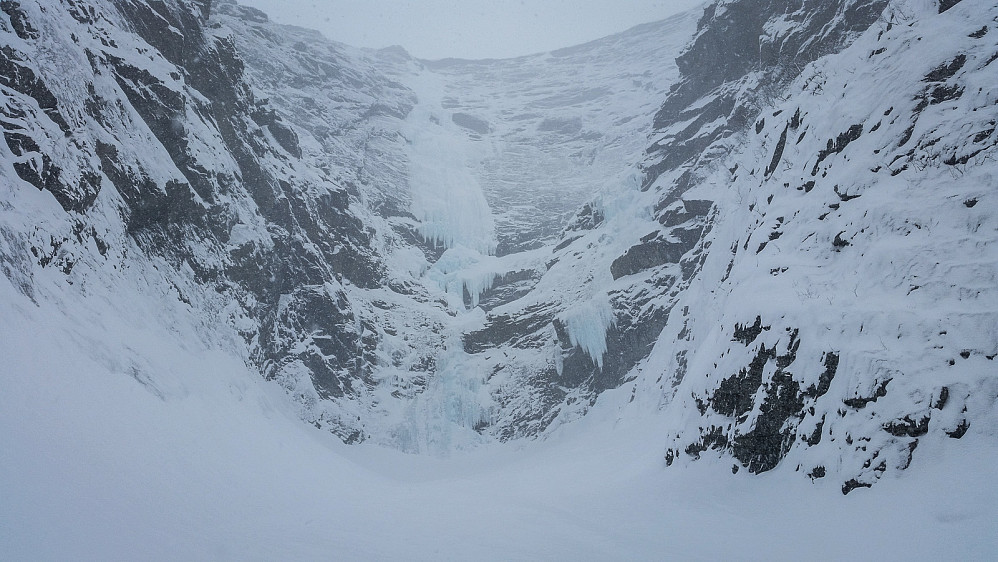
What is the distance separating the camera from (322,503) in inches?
436

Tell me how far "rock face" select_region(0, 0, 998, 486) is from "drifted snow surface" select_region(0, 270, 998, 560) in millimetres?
573

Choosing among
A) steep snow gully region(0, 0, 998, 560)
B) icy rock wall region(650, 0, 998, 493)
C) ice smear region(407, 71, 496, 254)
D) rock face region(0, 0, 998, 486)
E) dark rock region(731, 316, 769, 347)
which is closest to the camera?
icy rock wall region(650, 0, 998, 493)

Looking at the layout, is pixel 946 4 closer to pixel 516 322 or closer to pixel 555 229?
pixel 516 322

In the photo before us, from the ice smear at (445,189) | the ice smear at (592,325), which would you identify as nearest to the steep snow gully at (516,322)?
the ice smear at (592,325)

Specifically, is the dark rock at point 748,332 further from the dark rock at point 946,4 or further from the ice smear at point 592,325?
the ice smear at point 592,325

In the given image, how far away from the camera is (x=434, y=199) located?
56.4 metres

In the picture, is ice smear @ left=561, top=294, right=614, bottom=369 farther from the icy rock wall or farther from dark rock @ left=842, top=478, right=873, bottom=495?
dark rock @ left=842, top=478, right=873, bottom=495

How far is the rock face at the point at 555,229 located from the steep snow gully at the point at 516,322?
8 centimetres

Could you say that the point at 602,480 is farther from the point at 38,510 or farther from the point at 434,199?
the point at 434,199

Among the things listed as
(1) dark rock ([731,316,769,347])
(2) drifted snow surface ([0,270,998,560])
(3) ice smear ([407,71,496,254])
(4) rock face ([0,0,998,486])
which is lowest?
(2) drifted snow surface ([0,270,998,560])

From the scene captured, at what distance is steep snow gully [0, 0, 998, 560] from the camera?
5.95 metres

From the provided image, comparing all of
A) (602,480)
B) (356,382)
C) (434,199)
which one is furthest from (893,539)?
(434,199)

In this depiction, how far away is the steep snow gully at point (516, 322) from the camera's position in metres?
5.95

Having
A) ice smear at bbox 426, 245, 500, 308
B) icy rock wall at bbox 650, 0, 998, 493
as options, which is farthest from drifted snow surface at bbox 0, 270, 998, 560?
ice smear at bbox 426, 245, 500, 308
